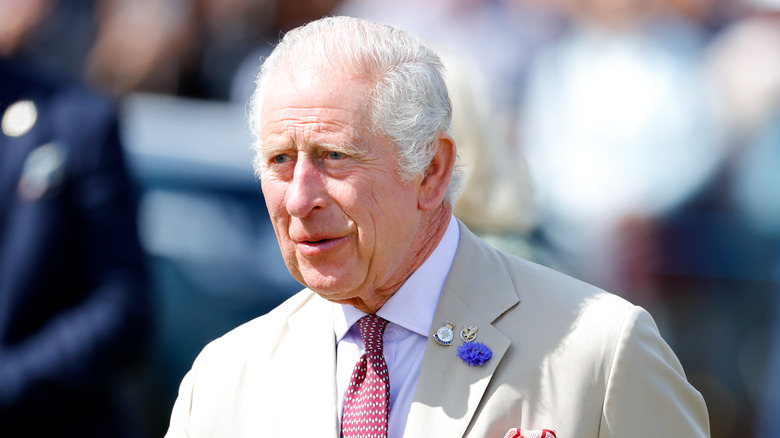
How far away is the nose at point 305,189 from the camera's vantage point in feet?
7.88

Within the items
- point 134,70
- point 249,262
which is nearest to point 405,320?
point 249,262

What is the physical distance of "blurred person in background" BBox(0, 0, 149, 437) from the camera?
3.90 meters

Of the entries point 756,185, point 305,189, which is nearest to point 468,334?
point 305,189

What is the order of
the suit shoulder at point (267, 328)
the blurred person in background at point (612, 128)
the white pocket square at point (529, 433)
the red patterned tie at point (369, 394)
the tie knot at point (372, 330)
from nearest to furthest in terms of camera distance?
the white pocket square at point (529, 433)
the red patterned tie at point (369, 394)
the tie knot at point (372, 330)
the suit shoulder at point (267, 328)
the blurred person in background at point (612, 128)

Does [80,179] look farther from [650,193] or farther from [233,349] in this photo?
[650,193]

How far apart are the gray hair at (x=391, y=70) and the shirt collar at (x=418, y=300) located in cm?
27

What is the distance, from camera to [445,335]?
2520mm

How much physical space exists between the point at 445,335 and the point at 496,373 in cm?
17

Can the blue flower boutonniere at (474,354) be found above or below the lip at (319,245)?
below

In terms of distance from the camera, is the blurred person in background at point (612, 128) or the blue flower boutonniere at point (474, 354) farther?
the blurred person in background at point (612, 128)

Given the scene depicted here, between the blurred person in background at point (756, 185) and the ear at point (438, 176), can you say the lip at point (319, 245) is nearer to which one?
the ear at point (438, 176)

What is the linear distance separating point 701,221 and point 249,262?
236cm

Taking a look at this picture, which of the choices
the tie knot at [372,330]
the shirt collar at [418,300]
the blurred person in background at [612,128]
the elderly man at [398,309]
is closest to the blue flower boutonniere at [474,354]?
Answer: the elderly man at [398,309]

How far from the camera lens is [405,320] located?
8.48 ft
